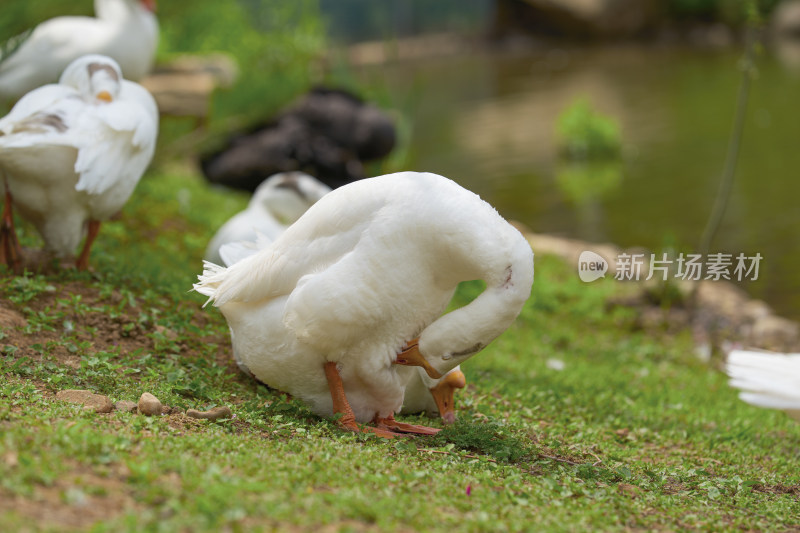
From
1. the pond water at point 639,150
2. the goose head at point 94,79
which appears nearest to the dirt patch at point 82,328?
the goose head at point 94,79

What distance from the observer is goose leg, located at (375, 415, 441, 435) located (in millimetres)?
4137

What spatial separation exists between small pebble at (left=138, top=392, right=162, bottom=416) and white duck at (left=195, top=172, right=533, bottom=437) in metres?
0.65

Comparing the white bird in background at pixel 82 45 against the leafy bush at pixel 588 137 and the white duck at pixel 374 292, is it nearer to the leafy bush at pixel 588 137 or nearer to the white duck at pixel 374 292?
the white duck at pixel 374 292

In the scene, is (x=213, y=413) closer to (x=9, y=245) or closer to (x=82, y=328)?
(x=82, y=328)

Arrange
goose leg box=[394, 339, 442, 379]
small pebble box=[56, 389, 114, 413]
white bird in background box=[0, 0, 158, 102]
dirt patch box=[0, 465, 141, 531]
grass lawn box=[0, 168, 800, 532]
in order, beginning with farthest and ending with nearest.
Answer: white bird in background box=[0, 0, 158, 102], goose leg box=[394, 339, 442, 379], small pebble box=[56, 389, 114, 413], grass lawn box=[0, 168, 800, 532], dirt patch box=[0, 465, 141, 531]

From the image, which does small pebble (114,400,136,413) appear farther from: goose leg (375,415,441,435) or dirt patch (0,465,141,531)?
goose leg (375,415,441,435)

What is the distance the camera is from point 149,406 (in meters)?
3.71

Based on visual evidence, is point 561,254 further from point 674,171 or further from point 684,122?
point 684,122

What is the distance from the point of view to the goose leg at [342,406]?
398 centimetres

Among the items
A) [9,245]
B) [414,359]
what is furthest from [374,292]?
[9,245]

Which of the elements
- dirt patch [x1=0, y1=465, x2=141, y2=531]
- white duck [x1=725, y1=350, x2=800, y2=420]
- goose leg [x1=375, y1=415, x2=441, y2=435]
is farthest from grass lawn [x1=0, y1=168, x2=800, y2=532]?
white duck [x1=725, y1=350, x2=800, y2=420]

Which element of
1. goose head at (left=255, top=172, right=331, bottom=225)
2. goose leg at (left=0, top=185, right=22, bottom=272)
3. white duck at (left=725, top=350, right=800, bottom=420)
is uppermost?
goose head at (left=255, top=172, right=331, bottom=225)

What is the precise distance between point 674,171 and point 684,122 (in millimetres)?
4259

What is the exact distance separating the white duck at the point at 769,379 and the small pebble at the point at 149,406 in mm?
2753
